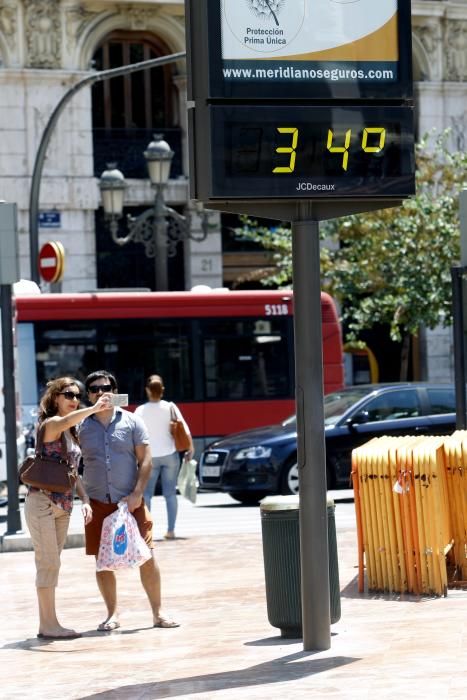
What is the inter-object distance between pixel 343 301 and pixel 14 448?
53.2 ft

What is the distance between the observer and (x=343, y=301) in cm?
3158

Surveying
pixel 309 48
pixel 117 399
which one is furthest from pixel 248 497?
pixel 309 48

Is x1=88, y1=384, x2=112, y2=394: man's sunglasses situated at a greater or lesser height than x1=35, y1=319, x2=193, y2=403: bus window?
greater

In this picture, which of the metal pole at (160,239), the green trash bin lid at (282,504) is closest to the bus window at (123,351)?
the metal pole at (160,239)

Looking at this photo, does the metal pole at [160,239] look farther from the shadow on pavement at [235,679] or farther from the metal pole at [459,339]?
the shadow on pavement at [235,679]

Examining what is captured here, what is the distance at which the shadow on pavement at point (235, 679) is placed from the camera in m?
8.12

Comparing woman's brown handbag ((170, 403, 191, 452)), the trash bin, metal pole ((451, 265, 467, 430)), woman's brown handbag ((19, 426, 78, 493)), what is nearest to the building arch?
woman's brown handbag ((170, 403, 191, 452))

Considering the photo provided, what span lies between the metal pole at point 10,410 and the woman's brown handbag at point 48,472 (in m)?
5.74

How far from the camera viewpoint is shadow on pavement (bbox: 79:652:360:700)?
8125 mm

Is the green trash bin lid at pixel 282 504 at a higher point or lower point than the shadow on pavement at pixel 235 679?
higher

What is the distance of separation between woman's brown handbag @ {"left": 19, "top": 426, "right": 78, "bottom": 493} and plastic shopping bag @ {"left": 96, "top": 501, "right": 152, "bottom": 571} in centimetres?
36

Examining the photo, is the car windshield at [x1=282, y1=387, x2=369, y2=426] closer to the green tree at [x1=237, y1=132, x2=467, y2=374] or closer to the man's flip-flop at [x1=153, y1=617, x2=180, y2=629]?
the green tree at [x1=237, y1=132, x2=467, y2=374]

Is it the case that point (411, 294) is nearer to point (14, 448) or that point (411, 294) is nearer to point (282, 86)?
point (14, 448)

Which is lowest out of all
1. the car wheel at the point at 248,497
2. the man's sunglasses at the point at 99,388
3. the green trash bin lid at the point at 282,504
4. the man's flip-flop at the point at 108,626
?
the car wheel at the point at 248,497
